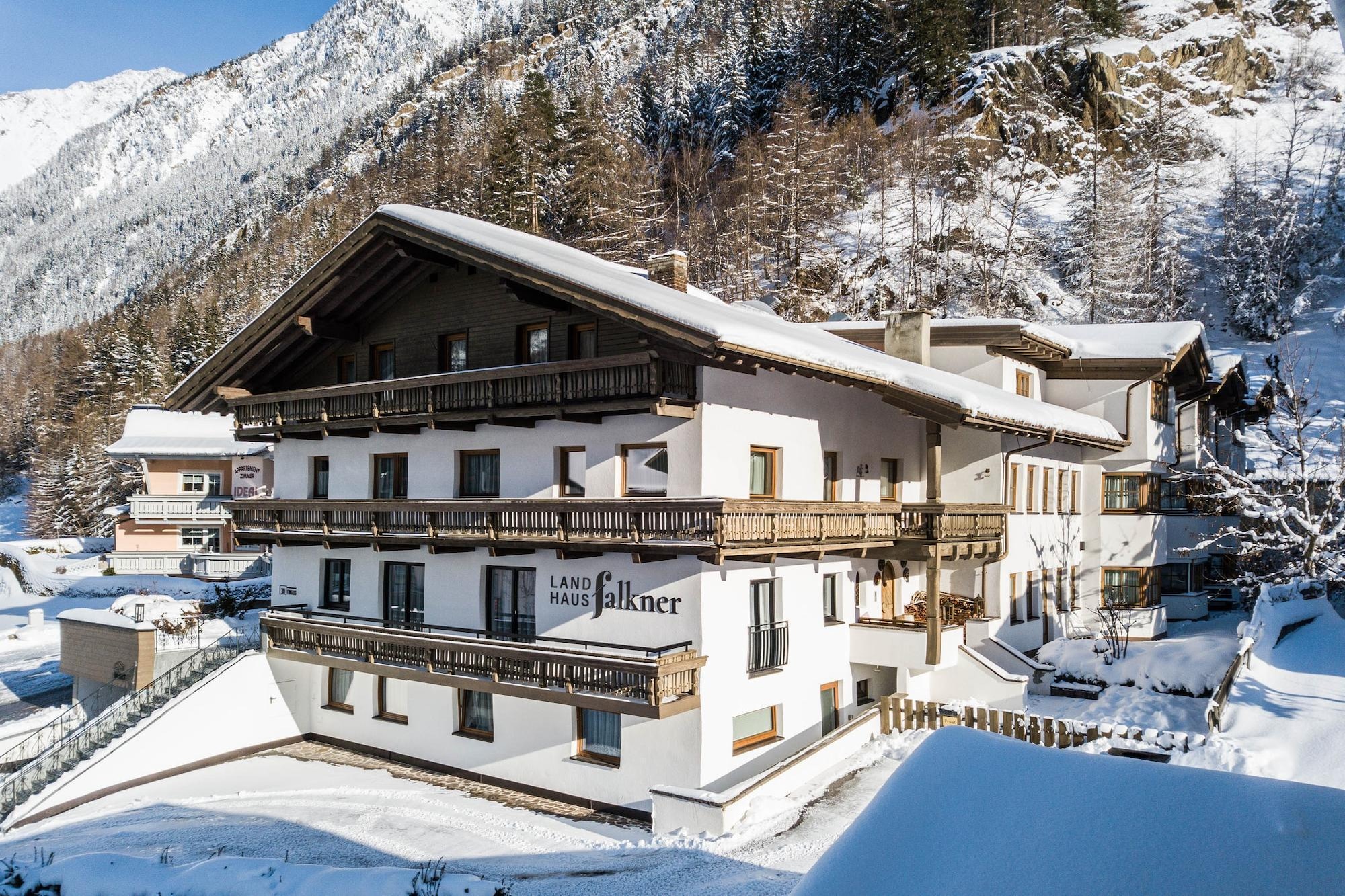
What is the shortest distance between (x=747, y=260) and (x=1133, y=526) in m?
37.4

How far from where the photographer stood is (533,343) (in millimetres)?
20250

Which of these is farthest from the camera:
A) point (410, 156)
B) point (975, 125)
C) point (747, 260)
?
point (410, 156)

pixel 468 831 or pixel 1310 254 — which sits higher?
pixel 1310 254

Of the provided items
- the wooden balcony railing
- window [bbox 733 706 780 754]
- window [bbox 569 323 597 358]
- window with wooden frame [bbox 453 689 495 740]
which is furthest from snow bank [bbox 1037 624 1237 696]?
window [bbox 569 323 597 358]

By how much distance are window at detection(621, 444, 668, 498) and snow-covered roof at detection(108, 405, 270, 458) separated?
37.7 meters

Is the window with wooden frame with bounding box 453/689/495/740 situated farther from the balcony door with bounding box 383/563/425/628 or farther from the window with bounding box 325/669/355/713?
the window with bounding box 325/669/355/713

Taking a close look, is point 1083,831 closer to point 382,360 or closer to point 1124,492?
point 382,360

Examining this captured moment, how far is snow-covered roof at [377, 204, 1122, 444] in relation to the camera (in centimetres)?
1566

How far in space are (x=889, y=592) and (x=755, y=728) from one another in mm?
6993

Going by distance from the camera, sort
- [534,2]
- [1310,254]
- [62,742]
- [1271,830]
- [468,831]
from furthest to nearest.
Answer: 1. [534,2]
2. [1310,254]
3. [62,742]
4. [468,831]
5. [1271,830]

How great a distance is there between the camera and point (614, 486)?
1830 centimetres

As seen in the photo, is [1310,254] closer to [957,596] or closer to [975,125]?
[975,125]

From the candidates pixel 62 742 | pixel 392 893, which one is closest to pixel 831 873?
pixel 392 893

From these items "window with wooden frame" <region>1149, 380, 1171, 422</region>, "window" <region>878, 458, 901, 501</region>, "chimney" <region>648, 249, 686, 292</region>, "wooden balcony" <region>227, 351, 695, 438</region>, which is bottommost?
"window" <region>878, 458, 901, 501</region>
